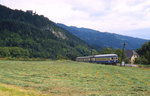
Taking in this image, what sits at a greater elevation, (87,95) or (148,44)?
(148,44)

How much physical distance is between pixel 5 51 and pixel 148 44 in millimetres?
86535

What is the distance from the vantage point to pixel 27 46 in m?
182

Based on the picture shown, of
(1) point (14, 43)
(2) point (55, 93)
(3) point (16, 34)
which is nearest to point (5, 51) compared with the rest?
(1) point (14, 43)

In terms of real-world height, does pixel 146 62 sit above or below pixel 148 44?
below

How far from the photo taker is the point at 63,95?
48.1 feet

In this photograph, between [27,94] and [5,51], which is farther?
[5,51]

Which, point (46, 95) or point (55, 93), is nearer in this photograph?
point (46, 95)

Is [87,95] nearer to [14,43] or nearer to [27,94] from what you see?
[27,94]

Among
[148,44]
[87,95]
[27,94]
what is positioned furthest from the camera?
[148,44]

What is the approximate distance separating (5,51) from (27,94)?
418 feet

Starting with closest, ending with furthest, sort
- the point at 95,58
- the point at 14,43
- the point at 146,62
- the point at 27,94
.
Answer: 1. the point at 27,94
2. the point at 95,58
3. the point at 146,62
4. the point at 14,43

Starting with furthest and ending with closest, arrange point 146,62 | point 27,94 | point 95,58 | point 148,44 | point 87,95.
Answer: point 148,44 < point 146,62 < point 95,58 < point 87,95 < point 27,94

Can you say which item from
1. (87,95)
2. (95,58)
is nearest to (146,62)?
(95,58)

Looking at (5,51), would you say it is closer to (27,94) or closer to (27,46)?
(27,46)
